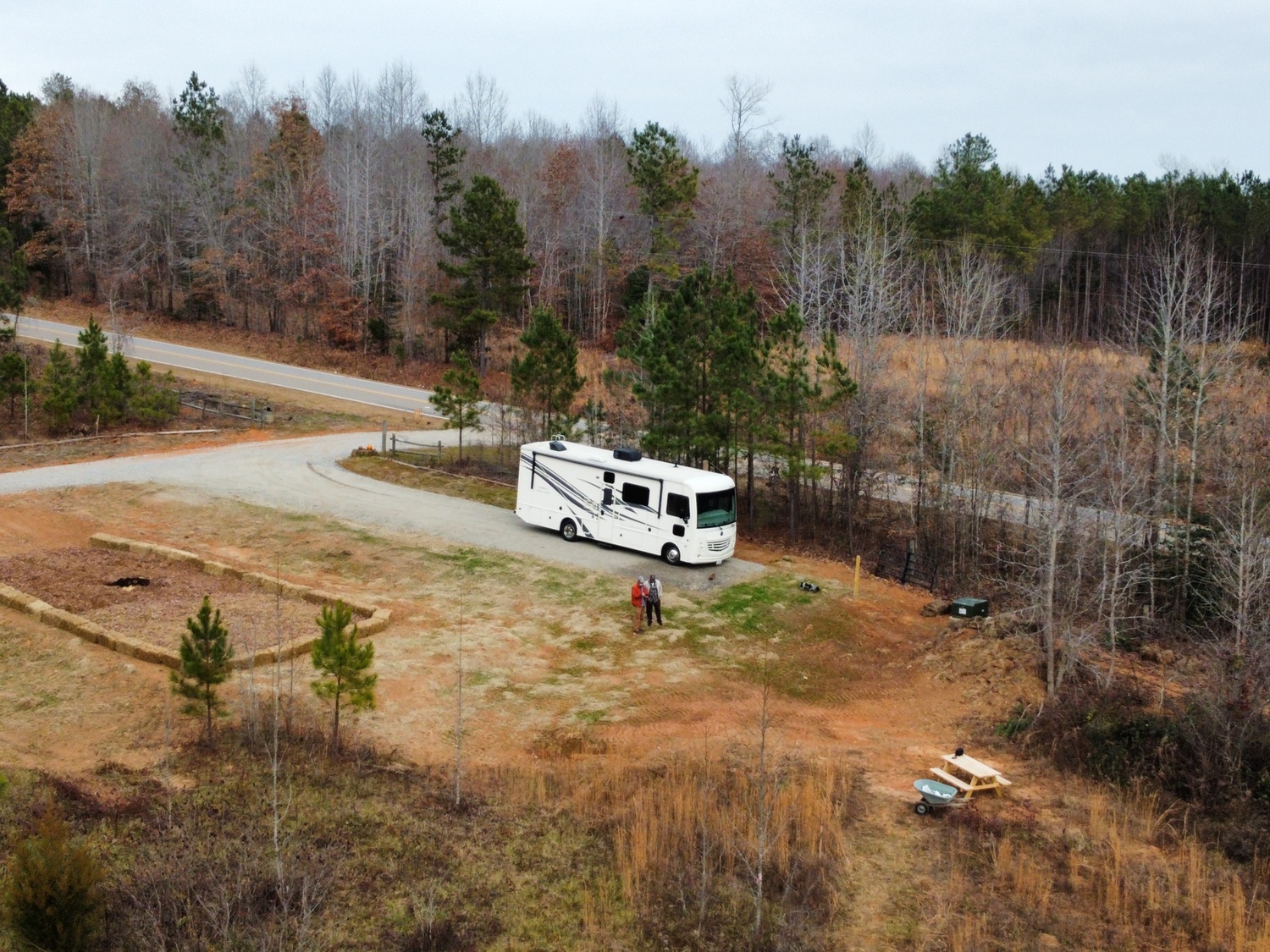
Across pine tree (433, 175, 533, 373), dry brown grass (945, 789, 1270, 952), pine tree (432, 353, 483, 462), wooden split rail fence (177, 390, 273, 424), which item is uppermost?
pine tree (433, 175, 533, 373)

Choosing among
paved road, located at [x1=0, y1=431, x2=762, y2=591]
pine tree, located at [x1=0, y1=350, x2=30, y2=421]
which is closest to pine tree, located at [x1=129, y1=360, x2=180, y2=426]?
pine tree, located at [x1=0, y1=350, x2=30, y2=421]

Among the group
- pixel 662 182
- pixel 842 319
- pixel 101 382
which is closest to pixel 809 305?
pixel 842 319

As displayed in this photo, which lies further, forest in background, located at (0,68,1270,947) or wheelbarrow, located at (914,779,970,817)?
forest in background, located at (0,68,1270,947)

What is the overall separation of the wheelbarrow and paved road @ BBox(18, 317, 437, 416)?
1305 inches

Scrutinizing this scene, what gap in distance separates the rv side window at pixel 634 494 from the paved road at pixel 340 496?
142 centimetres

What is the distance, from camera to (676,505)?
24.4m

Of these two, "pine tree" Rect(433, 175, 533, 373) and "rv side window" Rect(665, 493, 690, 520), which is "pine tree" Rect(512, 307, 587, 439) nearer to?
"rv side window" Rect(665, 493, 690, 520)

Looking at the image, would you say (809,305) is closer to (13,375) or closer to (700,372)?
(700,372)

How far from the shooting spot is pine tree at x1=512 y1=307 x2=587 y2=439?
30.7m

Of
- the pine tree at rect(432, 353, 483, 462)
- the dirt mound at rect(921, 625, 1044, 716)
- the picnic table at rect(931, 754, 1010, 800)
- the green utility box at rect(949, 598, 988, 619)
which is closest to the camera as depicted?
the picnic table at rect(931, 754, 1010, 800)

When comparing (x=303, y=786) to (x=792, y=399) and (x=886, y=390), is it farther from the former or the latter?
(x=886, y=390)

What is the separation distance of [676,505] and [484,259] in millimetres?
26721

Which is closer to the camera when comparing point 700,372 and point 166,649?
point 166,649

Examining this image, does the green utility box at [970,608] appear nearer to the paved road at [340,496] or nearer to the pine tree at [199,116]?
the paved road at [340,496]
